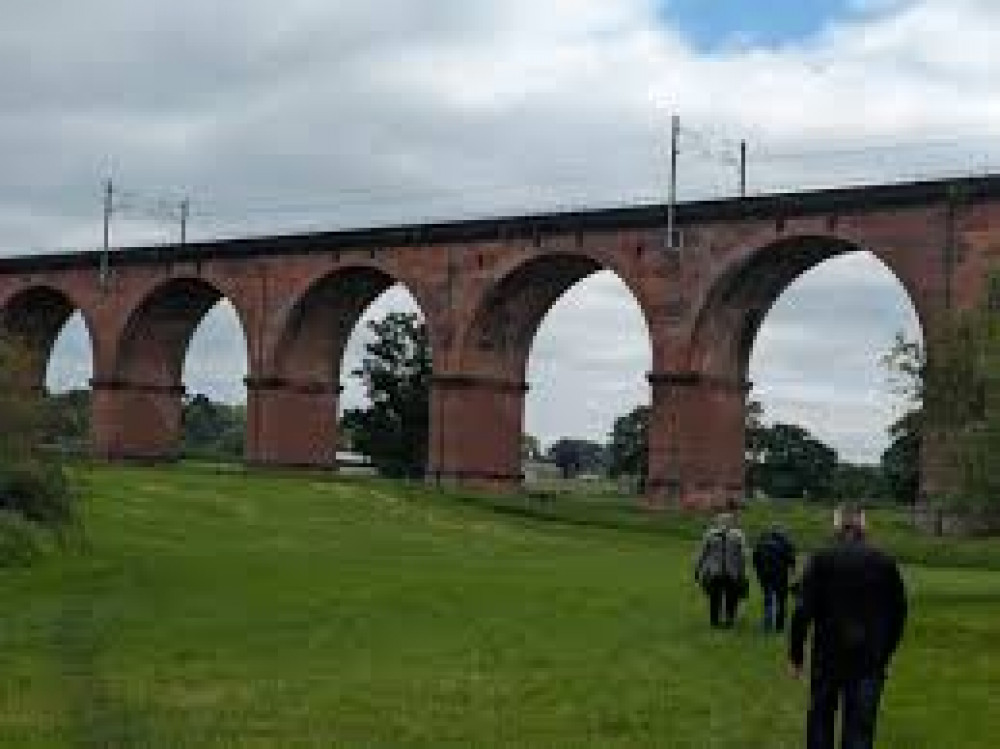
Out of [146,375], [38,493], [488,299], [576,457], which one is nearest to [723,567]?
[38,493]

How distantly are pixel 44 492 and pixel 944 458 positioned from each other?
14101mm

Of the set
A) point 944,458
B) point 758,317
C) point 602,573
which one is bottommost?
point 602,573

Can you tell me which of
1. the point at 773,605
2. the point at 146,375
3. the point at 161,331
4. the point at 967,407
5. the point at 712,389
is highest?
the point at 161,331

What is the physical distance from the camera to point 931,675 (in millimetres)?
17547

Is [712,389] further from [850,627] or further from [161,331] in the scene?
[850,627]

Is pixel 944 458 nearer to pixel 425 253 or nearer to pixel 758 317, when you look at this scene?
pixel 758 317

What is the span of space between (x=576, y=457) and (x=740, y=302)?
362 ft

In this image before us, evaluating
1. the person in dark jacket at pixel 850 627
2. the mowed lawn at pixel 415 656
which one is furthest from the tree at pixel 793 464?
the person in dark jacket at pixel 850 627

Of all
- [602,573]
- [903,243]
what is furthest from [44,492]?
[903,243]

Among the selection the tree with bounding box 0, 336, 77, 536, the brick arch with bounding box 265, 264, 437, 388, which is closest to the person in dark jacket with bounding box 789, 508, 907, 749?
the tree with bounding box 0, 336, 77, 536

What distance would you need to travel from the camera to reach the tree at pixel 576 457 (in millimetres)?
155000

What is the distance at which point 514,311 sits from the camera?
202 feet

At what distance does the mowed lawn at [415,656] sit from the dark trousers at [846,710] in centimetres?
167

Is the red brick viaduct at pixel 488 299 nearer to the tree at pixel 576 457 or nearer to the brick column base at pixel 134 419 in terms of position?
the brick column base at pixel 134 419
